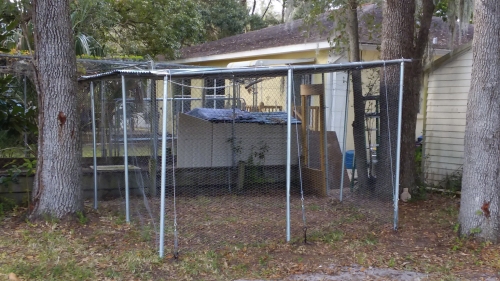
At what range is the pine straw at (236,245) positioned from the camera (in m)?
5.92

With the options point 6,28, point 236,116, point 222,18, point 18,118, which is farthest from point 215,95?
point 222,18

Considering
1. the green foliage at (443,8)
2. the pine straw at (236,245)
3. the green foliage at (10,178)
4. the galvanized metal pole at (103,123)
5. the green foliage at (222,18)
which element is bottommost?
the pine straw at (236,245)

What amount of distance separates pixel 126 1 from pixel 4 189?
12286 millimetres

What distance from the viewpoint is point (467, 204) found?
7.00m

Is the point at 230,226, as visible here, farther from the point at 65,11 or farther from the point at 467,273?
the point at 65,11

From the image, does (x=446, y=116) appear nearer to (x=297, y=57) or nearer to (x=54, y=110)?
(x=297, y=57)

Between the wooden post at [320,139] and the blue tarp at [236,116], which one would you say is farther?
the blue tarp at [236,116]

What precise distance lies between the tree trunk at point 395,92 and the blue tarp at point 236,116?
173cm

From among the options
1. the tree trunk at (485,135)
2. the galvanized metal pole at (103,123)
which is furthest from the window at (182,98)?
the tree trunk at (485,135)

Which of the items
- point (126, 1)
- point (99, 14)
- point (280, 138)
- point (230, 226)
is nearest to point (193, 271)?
point (230, 226)

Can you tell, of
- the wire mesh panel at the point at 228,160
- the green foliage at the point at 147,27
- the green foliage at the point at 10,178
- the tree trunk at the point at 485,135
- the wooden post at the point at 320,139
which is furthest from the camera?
the green foliage at the point at 147,27

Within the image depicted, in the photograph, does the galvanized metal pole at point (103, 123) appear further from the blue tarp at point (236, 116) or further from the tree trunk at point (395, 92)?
the tree trunk at point (395, 92)

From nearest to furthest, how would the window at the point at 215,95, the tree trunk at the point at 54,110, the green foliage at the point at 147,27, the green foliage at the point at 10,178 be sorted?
the tree trunk at the point at 54,110 < the green foliage at the point at 10,178 < the window at the point at 215,95 < the green foliage at the point at 147,27

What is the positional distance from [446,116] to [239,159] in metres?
4.07
